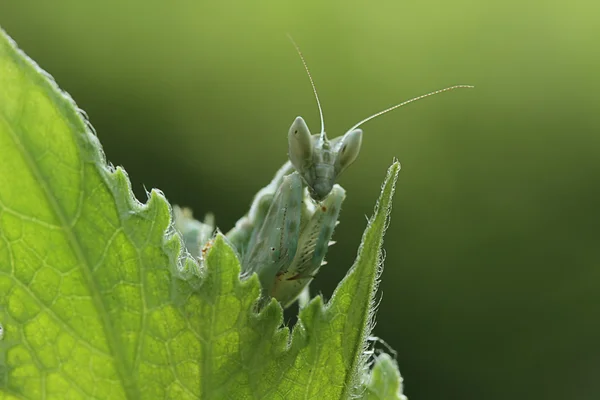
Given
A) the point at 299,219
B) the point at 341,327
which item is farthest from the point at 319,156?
the point at 341,327

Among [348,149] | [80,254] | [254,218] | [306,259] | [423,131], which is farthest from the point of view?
[423,131]

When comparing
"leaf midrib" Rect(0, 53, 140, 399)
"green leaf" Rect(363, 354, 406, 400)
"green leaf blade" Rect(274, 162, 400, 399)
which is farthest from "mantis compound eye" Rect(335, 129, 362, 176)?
"leaf midrib" Rect(0, 53, 140, 399)

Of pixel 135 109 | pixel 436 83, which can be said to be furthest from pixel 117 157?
pixel 436 83

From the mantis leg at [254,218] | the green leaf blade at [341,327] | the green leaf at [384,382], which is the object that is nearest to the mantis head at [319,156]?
the mantis leg at [254,218]

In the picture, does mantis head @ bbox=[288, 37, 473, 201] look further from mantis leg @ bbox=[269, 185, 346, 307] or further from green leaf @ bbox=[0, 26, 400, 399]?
green leaf @ bbox=[0, 26, 400, 399]

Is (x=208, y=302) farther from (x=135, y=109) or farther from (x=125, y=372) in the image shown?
(x=135, y=109)

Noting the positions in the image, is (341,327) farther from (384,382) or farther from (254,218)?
(254,218)
